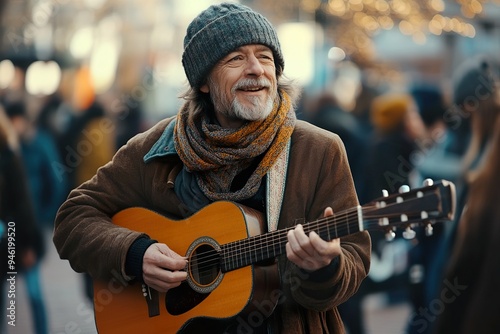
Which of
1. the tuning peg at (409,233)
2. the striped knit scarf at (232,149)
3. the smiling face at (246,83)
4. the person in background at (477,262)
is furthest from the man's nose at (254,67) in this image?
the person in background at (477,262)

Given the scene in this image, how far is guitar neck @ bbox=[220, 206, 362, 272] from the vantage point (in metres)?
3.00

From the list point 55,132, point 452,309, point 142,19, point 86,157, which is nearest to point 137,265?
point 452,309

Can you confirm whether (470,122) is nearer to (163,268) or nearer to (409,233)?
(163,268)

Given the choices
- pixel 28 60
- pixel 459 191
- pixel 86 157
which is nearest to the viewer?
pixel 459 191

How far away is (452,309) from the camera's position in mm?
5645

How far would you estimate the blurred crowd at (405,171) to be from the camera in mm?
5594

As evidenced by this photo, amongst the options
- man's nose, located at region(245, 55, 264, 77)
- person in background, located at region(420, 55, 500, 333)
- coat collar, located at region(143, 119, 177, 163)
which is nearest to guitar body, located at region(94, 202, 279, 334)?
coat collar, located at region(143, 119, 177, 163)

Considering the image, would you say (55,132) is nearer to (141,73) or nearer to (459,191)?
(141,73)

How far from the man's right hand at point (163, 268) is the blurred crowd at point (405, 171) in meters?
2.28

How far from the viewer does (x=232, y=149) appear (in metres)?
3.38

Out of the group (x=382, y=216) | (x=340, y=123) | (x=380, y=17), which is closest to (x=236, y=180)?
(x=382, y=216)

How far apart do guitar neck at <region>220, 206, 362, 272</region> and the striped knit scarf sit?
18cm

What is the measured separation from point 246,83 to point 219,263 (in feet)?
2.16

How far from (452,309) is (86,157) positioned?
3.91 meters
